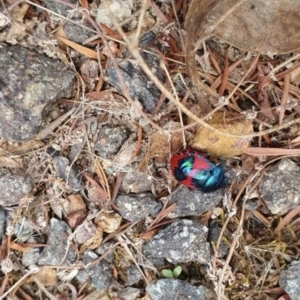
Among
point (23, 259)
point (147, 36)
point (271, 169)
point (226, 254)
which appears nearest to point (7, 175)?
point (23, 259)

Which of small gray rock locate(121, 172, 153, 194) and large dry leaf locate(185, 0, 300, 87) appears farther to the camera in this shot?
small gray rock locate(121, 172, 153, 194)

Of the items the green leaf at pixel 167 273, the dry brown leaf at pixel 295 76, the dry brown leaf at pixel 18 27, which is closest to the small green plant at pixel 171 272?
the green leaf at pixel 167 273

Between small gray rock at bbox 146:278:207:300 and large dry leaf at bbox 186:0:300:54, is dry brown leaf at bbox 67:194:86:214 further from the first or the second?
large dry leaf at bbox 186:0:300:54

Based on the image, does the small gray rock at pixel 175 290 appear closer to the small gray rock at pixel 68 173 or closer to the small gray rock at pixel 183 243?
the small gray rock at pixel 183 243

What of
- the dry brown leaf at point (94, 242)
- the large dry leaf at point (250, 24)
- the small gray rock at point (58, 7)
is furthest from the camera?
the dry brown leaf at point (94, 242)

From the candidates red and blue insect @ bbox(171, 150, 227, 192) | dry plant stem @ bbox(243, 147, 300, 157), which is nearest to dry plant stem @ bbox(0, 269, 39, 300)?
red and blue insect @ bbox(171, 150, 227, 192)

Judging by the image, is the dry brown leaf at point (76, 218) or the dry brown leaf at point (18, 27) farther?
the dry brown leaf at point (76, 218)
